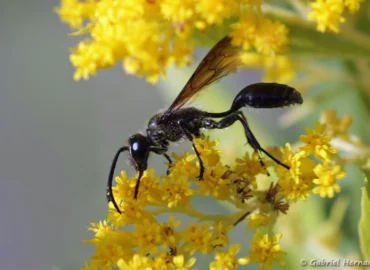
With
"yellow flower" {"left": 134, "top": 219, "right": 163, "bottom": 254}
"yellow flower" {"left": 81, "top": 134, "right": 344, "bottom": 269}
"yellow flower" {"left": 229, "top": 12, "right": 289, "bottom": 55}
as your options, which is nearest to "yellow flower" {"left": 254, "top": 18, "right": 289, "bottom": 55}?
"yellow flower" {"left": 229, "top": 12, "right": 289, "bottom": 55}

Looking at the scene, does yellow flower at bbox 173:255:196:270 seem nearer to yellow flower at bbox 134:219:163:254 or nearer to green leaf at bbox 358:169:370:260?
yellow flower at bbox 134:219:163:254

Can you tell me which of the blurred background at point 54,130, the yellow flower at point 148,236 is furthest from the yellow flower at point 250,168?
the blurred background at point 54,130

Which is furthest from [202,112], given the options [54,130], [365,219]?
[54,130]

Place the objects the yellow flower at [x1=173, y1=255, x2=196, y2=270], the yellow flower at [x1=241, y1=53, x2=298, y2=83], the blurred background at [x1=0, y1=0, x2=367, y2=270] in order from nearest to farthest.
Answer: the yellow flower at [x1=173, y1=255, x2=196, y2=270]
the yellow flower at [x1=241, y1=53, x2=298, y2=83]
the blurred background at [x1=0, y1=0, x2=367, y2=270]

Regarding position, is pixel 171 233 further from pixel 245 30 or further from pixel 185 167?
pixel 245 30

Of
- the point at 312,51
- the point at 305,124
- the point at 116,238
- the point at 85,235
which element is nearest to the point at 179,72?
the point at 305,124
